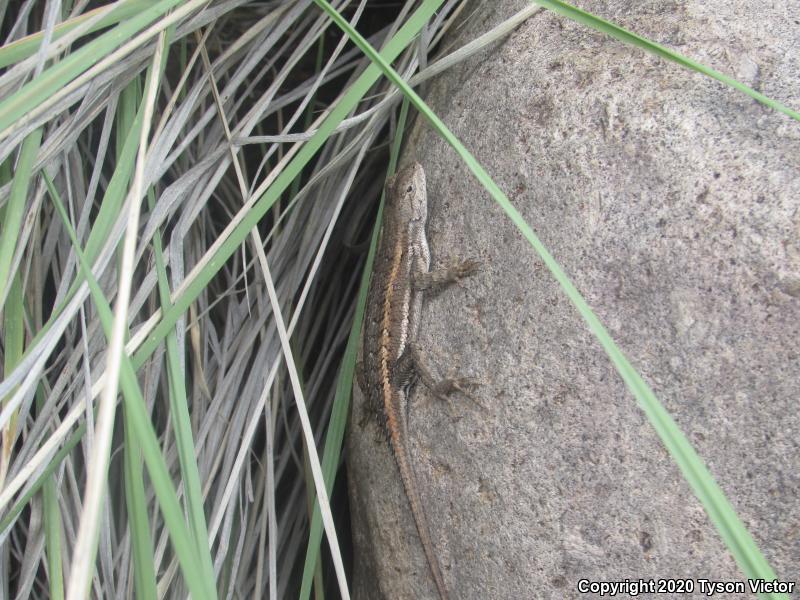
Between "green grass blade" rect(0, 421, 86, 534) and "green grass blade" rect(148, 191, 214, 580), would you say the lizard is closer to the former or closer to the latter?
"green grass blade" rect(148, 191, 214, 580)

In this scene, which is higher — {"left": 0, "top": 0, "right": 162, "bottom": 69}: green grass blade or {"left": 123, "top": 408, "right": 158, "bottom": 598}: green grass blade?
{"left": 0, "top": 0, "right": 162, "bottom": 69}: green grass blade

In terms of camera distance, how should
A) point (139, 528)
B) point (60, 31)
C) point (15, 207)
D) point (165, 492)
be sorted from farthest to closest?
point (60, 31), point (15, 207), point (139, 528), point (165, 492)

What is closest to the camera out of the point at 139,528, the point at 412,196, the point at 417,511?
the point at 139,528

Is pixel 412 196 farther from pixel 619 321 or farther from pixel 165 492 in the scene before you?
pixel 165 492

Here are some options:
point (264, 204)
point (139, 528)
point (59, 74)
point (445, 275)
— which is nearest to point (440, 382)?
point (445, 275)

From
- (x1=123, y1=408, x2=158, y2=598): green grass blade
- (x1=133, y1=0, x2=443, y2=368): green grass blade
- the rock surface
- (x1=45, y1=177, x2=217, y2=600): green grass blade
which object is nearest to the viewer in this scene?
(x1=45, y1=177, x2=217, y2=600): green grass blade

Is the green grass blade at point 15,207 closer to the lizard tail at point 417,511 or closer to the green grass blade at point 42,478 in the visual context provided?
the green grass blade at point 42,478

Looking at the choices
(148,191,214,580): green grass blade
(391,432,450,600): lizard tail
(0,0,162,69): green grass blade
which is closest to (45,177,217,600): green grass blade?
(148,191,214,580): green grass blade
